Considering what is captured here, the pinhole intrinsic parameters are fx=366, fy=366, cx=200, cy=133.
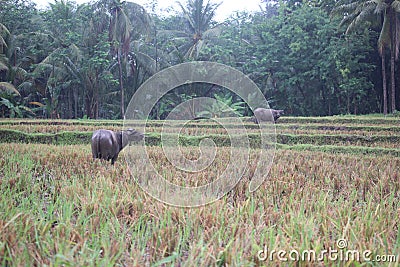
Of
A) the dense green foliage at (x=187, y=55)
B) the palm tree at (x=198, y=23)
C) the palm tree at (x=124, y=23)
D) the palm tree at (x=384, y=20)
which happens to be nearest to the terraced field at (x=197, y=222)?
the palm tree at (x=124, y=23)

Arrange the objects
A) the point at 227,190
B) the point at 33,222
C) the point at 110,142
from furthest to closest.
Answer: the point at 110,142
the point at 227,190
the point at 33,222

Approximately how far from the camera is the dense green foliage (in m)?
14.0

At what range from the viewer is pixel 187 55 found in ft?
53.2

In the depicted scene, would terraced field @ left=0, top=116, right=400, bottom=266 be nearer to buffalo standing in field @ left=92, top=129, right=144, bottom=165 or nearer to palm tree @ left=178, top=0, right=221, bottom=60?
buffalo standing in field @ left=92, top=129, right=144, bottom=165

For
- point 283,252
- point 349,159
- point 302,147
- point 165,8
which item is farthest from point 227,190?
point 165,8

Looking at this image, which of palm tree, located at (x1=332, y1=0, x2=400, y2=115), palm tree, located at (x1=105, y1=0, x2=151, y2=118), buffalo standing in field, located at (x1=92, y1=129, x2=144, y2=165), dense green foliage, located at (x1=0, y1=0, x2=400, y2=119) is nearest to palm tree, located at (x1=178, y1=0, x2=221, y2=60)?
dense green foliage, located at (x1=0, y1=0, x2=400, y2=119)

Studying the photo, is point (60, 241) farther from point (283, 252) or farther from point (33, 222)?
point (283, 252)

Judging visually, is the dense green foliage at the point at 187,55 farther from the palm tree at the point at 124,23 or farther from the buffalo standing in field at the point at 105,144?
the buffalo standing in field at the point at 105,144

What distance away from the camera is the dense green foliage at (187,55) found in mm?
13992

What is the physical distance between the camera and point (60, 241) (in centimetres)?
163

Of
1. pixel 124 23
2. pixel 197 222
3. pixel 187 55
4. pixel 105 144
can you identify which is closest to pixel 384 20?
pixel 187 55

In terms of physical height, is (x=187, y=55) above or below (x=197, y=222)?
above

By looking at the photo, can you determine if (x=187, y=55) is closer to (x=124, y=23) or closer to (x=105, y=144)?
(x=124, y=23)

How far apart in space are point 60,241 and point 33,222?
10.2 inches
